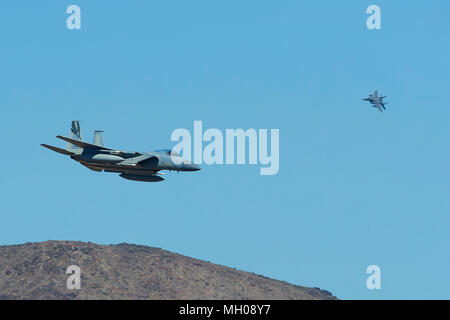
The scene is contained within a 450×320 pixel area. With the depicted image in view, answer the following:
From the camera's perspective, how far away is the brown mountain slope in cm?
7488

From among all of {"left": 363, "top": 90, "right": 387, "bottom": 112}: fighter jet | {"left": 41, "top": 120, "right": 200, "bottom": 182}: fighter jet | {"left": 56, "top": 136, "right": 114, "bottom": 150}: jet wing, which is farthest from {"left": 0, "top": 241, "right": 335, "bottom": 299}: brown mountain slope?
{"left": 363, "top": 90, "right": 387, "bottom": 112}: fighter jet

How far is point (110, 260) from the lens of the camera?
82000mm

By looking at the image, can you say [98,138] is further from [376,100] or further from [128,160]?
[376,100]

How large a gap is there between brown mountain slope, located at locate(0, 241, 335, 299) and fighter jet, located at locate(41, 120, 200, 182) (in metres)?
10.5

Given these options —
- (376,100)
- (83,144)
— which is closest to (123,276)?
(83,144)

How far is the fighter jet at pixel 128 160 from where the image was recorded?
7338cm

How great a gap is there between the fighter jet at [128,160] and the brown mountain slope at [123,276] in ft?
34.4

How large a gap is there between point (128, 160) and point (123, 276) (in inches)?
500

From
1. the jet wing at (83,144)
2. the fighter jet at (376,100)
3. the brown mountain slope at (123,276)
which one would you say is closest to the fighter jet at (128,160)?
the jet wing at (83,144)

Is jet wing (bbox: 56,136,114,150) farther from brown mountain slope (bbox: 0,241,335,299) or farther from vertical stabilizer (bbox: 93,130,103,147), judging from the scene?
brown mountain slope (bbox: 0,241,335,299)

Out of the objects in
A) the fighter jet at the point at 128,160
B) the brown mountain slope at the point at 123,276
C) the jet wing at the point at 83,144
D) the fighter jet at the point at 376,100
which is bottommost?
the brown mountain slope at the point at 123,276

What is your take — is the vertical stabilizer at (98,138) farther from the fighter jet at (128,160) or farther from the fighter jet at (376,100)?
the fighter jet at (376,100)
